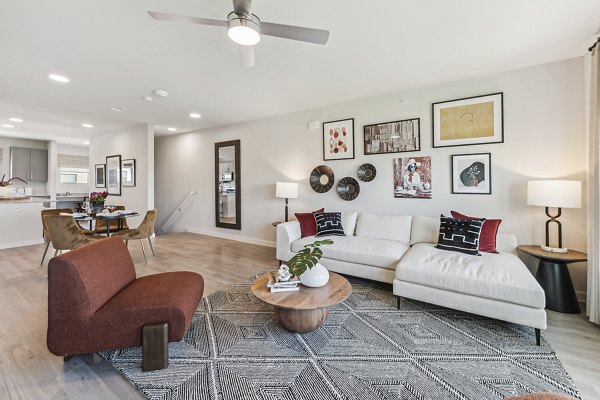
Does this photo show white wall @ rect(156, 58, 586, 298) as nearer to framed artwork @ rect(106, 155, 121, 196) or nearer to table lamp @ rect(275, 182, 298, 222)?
table lamp @ rect(275, 182, 298, 222)

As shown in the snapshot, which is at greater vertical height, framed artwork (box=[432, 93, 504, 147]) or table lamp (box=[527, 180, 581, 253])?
framed artwork (box=[432, 93, 504, 147])

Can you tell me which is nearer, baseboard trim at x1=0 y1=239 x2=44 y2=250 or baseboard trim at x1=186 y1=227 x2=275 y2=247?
baseboard trim at x1=0 y1=239 x2=44 y2=250

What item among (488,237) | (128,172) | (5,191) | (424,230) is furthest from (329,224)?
(5,191)

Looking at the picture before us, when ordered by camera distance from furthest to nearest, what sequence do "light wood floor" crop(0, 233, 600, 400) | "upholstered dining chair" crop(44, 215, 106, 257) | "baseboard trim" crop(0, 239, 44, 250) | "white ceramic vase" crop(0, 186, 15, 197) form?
"white ceramic vase" crop(0, 186, 15, 197) → "baseboard trim" crop(0, 239, 44, 250) → "upholstered dining chair" crop(44, 215, 106, 257) → "light wood floor" crop(0, 233, 600, 400)

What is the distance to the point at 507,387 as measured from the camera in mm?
1551

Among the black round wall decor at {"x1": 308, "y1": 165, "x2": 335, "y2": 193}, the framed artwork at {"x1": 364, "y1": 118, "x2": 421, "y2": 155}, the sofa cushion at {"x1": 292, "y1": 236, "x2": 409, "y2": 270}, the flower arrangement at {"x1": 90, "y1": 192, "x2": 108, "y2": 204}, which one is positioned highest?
the framed artwork at {"x1": 364, "y1": 118, "x2": 421, "y2": 155}

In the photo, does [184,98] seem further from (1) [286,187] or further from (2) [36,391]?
(2) [36,391]

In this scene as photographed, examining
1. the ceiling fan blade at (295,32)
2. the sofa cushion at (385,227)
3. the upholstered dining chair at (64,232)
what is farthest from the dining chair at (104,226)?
the ceiling fan blade at (295,32)

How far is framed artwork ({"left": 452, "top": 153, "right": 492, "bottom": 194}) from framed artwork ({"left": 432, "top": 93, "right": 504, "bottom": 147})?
19cm

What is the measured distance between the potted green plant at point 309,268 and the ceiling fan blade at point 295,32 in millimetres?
1506

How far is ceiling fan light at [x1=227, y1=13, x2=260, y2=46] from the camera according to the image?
1.69 m

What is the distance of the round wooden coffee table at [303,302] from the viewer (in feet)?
6.29

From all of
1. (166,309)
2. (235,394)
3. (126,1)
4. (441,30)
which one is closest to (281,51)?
(126,1)

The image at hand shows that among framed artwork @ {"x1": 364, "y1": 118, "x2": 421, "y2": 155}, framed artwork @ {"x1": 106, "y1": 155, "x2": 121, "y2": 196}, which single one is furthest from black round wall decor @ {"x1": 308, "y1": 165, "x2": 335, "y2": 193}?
framed artwork @ {"x1": 106, "y1": 155, "x2": 121, "y2": 196}
